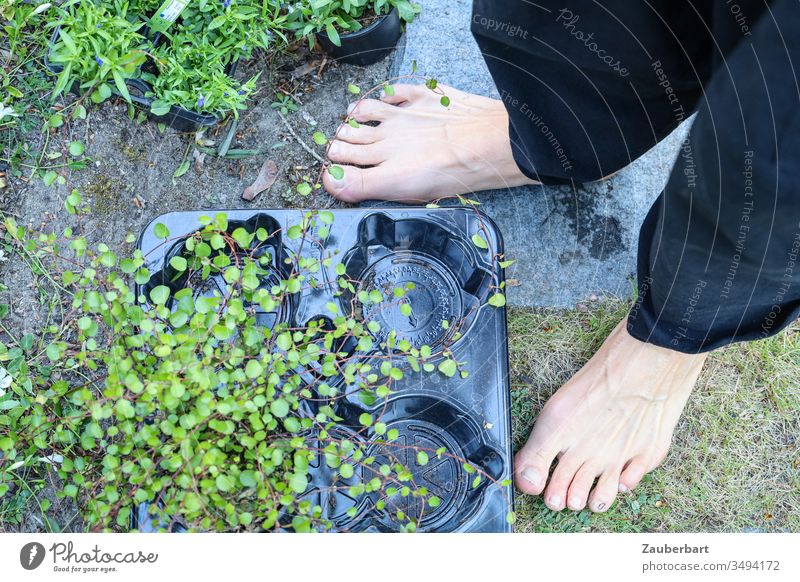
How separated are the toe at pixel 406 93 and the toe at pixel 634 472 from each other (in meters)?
0.98

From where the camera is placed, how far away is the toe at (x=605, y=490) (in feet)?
4.92

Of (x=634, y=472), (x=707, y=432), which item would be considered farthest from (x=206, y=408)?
(x=707, y=432)

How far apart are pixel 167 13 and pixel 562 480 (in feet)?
4.24

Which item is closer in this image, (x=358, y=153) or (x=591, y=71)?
(x=591, y=71)

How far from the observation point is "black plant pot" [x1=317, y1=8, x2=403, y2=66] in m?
1.56

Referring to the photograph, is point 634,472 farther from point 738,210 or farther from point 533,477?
point 738,210

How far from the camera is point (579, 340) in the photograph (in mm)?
1611

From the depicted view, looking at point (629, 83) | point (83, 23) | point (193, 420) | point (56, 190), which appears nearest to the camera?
point (193, 420)

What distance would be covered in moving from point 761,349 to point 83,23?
1654 mm

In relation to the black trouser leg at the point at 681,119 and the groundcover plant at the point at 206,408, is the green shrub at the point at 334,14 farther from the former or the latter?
the groundcover plant at the point at 206,408

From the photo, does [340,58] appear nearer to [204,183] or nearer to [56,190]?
[204,183]

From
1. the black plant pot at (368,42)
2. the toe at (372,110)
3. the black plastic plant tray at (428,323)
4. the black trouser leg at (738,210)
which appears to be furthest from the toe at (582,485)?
the black plant pot at (368,42)

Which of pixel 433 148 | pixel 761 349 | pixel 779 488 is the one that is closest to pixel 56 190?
pixel 433 148

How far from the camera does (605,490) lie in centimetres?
150
